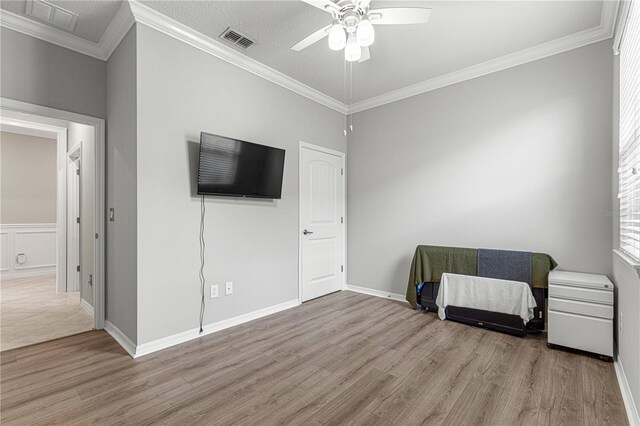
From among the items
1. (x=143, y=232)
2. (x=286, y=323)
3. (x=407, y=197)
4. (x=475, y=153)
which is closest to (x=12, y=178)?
(x=143, y=232)

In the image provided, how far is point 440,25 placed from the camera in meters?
2.63

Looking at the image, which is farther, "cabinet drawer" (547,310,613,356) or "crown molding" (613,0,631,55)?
"cabinet drawer" (547,310,613,356)

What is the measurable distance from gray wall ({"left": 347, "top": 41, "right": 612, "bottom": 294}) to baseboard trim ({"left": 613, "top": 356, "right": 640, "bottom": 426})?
920 millimetres

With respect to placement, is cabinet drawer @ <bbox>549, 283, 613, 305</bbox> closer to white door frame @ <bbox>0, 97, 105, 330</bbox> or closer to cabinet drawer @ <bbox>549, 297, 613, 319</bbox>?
A: cabinet drawer @ <bbox>549, 297, 613, 319</bbox>

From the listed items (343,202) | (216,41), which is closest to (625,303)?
(343,202)

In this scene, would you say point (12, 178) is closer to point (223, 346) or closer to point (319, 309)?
point (223, 346)

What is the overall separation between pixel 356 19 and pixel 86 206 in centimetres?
370

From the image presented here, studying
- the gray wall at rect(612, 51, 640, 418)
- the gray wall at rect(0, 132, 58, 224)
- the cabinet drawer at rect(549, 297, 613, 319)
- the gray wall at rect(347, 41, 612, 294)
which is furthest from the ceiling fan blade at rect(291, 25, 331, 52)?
the gray wall at rect(0, 132, 58, 224)

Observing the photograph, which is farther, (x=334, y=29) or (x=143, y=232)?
(x=143, y=232)

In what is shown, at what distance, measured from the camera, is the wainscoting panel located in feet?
17.2

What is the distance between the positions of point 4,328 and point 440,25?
5196mm

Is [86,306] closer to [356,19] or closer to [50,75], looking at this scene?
[50,75]

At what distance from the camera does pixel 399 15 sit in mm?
1932

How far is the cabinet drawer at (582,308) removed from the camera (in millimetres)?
2331
